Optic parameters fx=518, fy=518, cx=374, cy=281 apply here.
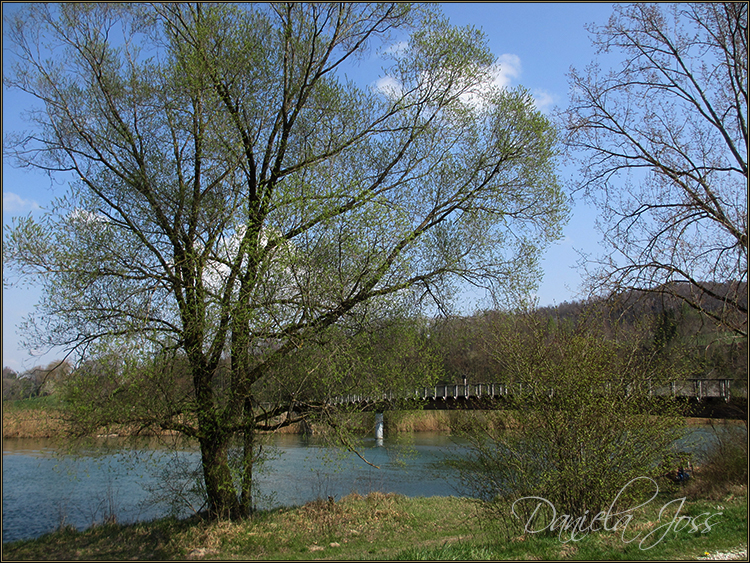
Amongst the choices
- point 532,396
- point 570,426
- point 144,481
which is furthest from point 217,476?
point 144,481

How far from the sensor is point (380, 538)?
37.3ft

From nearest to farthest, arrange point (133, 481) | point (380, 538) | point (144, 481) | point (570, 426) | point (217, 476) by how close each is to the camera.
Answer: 1. point (570, 426)
2. point (217, 476)
3. point (380, 538)
4. point (133, 481)
5. point (144, 481)

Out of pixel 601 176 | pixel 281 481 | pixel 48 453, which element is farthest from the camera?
pixel 48 453

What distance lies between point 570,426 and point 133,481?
1174cm

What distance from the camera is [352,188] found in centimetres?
998

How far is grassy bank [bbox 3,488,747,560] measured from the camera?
7.57 meters

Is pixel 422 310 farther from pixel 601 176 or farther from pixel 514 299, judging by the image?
pixel 601 176

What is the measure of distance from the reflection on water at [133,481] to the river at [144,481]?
0.03 metres

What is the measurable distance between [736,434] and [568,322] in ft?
29.5

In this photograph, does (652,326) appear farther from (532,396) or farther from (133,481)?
(133,481)

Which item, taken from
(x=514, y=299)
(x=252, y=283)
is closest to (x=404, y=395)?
(x=514, y=299)

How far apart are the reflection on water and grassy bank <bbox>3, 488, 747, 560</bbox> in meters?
1.04

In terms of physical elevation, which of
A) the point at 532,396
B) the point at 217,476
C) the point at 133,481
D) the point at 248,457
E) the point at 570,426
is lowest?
the point at 133,481
